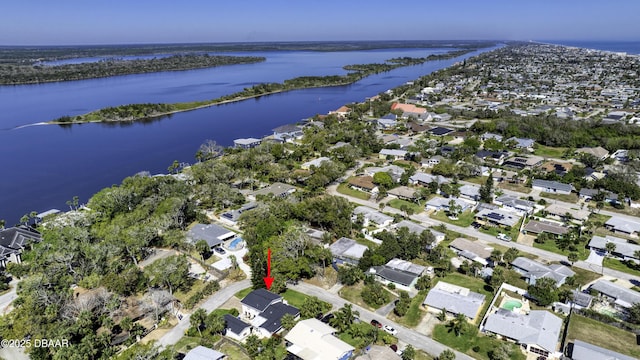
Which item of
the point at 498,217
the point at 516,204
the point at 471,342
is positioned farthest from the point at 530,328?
the point at 516,204

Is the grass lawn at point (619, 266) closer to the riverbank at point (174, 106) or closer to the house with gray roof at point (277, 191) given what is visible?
the house with gray roof at point (277, 191)

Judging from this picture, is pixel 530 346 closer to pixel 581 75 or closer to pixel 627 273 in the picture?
pixel 627 273

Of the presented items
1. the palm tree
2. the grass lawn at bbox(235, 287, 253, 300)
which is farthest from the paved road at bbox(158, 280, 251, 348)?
the palm tree

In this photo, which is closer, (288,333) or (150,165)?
(288,333)

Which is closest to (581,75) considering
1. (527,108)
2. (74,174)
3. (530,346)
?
(527,108)

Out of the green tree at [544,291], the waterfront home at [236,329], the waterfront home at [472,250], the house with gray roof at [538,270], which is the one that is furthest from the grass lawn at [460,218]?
the waterfront home at [236,329]
